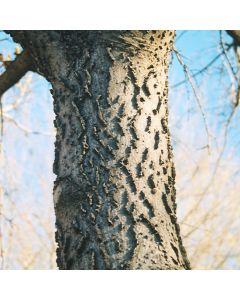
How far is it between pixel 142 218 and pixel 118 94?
0.24 meters

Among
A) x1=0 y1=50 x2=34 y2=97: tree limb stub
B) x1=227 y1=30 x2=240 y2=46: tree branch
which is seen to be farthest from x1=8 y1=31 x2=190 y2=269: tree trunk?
x1=227 y1=30 x2=240 y2=46: tree branch

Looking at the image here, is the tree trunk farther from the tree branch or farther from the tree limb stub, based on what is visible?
the tree branch

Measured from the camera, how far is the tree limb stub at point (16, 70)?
1.29 metres

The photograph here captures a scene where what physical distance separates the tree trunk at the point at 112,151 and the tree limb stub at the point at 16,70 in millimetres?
314

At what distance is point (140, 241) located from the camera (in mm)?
786

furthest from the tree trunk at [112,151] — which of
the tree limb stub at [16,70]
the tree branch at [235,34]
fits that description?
the tree branch at [235,34]

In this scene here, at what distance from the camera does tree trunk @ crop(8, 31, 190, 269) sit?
0.79 m

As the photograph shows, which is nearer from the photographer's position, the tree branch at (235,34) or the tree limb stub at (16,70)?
the tree limb stub at (16,70)

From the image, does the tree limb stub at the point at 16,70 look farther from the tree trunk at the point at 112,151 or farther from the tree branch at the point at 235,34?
the tree branch at the point at 235,34

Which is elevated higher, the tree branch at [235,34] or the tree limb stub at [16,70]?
the tree branch at [235,34]

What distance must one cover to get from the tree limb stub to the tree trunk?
0.31 metres

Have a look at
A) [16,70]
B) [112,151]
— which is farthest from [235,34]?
[112,151]
